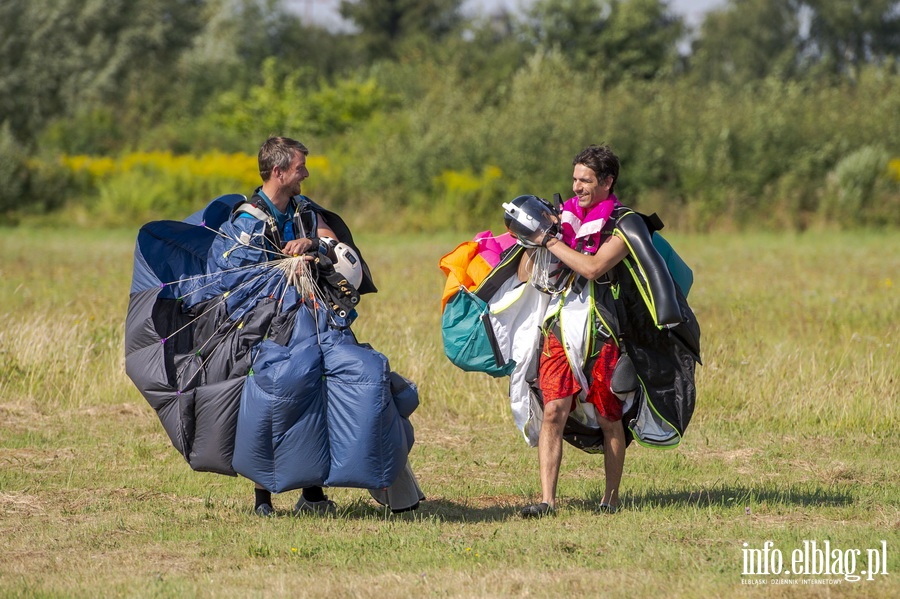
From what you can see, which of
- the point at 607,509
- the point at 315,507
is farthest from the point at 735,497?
the point at 315,507

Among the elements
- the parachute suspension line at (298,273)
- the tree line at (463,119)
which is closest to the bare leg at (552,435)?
the parachute suspension line at (298,273)

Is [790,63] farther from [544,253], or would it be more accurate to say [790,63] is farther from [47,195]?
[544,253]

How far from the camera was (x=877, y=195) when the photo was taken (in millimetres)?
25406

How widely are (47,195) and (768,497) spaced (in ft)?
67.6

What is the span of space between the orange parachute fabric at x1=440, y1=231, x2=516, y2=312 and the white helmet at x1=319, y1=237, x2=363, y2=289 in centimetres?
52

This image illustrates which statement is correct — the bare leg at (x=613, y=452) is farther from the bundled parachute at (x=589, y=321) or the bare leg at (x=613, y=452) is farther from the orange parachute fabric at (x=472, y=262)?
the orange parachute fabric at (x=472, y=262)

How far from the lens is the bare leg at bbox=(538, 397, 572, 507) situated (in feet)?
21.1

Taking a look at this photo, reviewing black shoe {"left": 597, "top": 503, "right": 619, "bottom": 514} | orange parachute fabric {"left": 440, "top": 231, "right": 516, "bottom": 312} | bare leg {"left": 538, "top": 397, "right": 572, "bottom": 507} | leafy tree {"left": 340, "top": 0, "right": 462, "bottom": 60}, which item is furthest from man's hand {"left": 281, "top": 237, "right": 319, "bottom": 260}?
leafy tree {"left": 340, "top": 0, "right": 462, "bottom": 60}

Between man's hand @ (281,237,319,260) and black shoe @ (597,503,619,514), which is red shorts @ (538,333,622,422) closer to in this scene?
black shoe @ (597,503,619,514)

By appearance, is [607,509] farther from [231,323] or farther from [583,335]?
[231,323]

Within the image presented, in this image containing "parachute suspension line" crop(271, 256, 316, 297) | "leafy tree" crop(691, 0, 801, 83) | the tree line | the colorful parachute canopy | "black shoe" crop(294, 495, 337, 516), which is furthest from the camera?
"leafy tree" crop(691, 0, 801, 83)

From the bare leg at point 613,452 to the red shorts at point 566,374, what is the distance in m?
0.18

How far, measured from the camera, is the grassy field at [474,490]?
5.25 m

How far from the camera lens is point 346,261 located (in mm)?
6453
